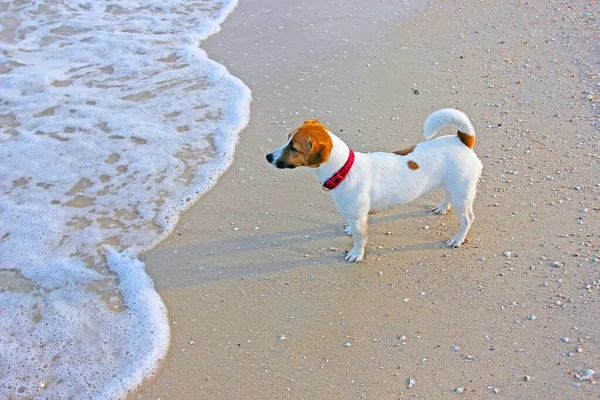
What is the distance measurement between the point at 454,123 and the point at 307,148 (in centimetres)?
122

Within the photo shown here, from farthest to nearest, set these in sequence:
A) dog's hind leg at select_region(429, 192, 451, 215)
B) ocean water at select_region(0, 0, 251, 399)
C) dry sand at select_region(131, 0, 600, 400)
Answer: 1. dog's hind leg at select_region(429, 192, 451, 215)
2. ocean water at select_region(0, 0, 251, 399)
3. dry sand at select_region(131, 0, 600, 400)

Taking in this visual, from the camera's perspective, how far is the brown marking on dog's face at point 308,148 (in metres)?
3.71

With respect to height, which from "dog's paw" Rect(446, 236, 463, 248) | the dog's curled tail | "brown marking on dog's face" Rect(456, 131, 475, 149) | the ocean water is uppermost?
the dog's curled tail

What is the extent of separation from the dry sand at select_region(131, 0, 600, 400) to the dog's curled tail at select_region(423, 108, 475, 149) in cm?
92

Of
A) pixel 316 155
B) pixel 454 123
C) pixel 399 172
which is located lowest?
pixel 399 172

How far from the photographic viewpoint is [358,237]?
4246mm

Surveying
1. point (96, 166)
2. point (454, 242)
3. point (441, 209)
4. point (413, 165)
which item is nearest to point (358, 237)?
point (413, 165)

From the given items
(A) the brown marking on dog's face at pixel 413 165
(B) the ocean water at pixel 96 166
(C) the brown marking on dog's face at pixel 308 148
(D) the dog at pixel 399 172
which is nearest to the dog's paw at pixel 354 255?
(D) the dog at pixel 399 172

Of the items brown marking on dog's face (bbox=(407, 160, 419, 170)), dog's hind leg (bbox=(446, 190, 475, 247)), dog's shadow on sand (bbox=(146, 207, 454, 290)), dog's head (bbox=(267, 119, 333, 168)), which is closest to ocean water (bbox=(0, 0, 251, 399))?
dog's shadow on sand (bbox=(146, 207, 454, 290))

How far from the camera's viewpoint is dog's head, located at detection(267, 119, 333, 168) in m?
3.71

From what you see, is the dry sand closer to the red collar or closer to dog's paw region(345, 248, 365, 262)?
dog's paw region(345, 248, 365, 262)

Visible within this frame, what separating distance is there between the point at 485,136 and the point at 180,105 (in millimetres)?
3761

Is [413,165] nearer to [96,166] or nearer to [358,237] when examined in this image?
[358,237]

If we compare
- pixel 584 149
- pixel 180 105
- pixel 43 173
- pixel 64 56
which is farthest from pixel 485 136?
pixel 64 56
